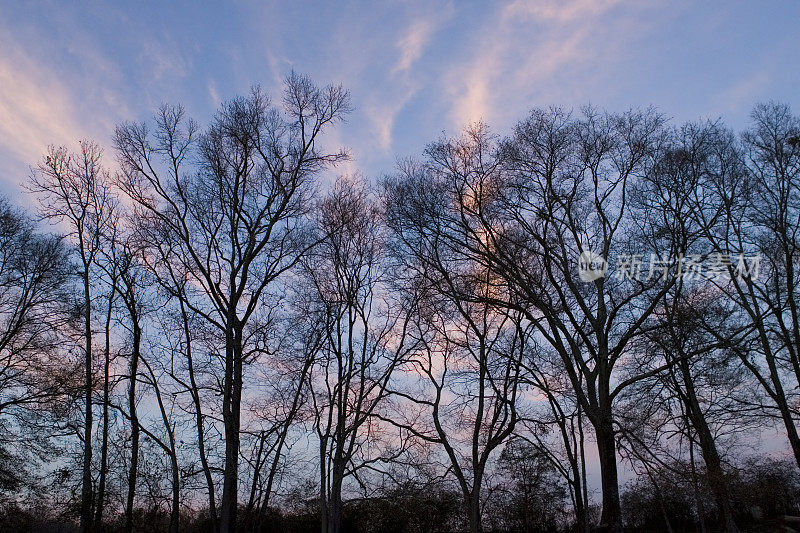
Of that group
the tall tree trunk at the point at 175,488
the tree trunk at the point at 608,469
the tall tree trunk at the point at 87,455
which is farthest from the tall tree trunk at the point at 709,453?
the tall tree trunk at the point at 87,455

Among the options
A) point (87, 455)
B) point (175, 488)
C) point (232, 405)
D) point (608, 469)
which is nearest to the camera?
point (608, 469)

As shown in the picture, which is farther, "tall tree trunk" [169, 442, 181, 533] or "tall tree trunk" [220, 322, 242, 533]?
"tall tree trunk" [169, 442, 181, 533]

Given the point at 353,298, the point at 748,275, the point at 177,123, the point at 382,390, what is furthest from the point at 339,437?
the point at 748,275

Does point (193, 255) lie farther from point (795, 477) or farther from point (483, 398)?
point (795, 477)

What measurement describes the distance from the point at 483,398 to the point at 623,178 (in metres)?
8.39

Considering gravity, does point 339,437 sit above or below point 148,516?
above

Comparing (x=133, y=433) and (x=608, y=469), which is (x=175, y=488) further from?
(x=608, y=469)

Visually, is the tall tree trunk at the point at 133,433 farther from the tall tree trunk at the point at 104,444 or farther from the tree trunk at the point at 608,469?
the tree trunk at the point at 608,469

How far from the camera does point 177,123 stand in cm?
1683

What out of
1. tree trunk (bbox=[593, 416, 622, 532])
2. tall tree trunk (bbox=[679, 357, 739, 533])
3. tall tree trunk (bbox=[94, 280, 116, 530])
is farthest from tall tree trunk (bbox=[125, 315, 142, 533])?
tall tree trunk (bbox=[679, 357, 739, 533])

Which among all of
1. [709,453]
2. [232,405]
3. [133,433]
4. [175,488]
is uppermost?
[232,405]

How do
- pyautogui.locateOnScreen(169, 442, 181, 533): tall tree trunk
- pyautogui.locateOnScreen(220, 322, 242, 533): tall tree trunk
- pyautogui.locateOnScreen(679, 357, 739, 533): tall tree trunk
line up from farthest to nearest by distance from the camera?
pyautogui.locateOnScreen(169, 442, 181, 533): tall tree trunk
pyautogui.locateOnScreen(220, 322, 242, 533): tall tree trunk
pyautogui.locateOnScreen(679, 357, 739, 533): tall tree trunk
